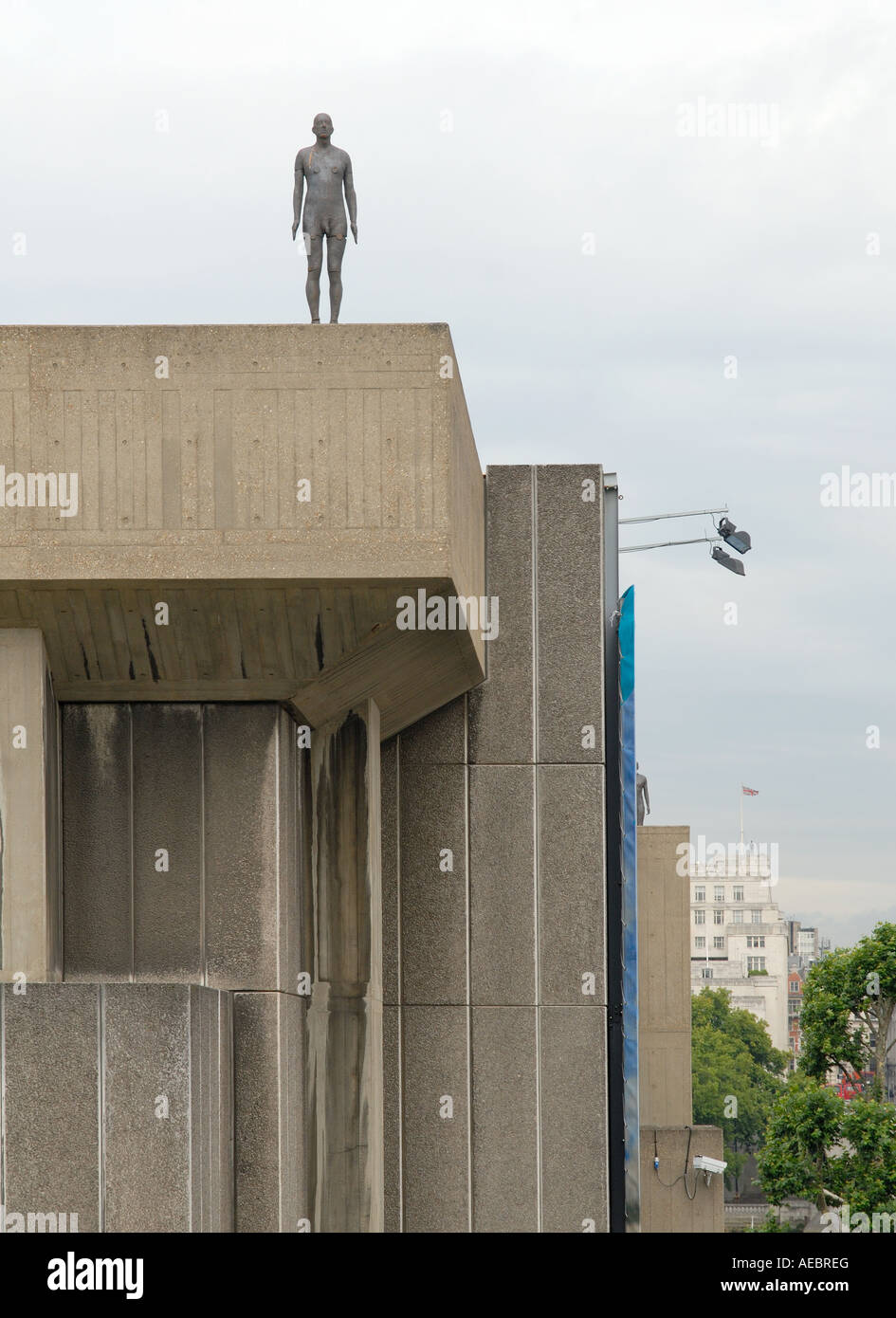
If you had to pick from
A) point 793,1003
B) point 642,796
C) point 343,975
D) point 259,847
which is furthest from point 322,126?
point 793,1003

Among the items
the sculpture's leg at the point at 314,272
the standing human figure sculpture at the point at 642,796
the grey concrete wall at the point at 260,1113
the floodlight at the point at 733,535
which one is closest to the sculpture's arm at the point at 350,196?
the sculpture's leg at the point at 314,272

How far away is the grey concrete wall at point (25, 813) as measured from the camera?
1349cm

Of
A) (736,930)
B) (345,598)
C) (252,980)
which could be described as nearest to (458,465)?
(345,598)

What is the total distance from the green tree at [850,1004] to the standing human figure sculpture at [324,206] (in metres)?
27.4

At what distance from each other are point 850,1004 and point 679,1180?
14182mm

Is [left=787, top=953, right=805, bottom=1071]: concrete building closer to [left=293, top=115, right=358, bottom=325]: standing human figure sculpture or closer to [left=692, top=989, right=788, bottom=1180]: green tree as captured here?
[left=692, top=989, right=788, bottom=1180]: green tree

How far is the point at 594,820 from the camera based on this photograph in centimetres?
1859

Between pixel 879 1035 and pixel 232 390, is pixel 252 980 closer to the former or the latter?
pixel 232 390

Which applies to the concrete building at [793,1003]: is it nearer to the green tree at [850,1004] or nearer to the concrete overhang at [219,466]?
the green tree at [850,1004]

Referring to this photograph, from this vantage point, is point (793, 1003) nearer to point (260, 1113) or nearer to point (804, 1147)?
point (804, 1147)

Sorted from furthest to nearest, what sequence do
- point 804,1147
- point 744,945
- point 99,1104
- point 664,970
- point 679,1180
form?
point 744,945 → point 804,1147 → point 664,970 → point 679,1180 → point 99,1104

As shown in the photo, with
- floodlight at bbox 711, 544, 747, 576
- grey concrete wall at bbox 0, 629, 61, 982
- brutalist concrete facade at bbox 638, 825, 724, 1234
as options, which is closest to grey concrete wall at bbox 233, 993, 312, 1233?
grey concrete wall at bbox 0, 629, 61, 982

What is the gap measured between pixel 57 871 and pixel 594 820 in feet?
21.0

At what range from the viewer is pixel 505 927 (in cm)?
1841
